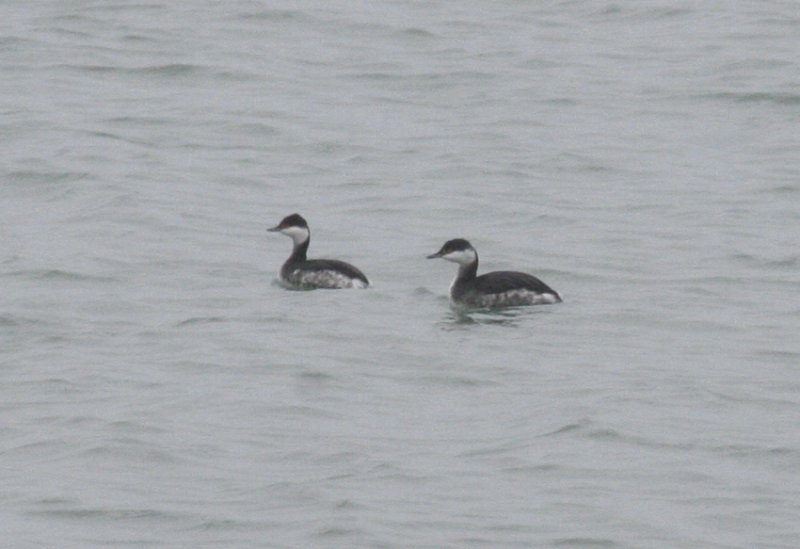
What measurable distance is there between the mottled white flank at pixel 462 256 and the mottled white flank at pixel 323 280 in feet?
2.41

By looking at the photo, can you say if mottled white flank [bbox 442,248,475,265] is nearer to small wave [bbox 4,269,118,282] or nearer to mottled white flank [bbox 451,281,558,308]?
mottled white flank [bbox 451,281,558,308]

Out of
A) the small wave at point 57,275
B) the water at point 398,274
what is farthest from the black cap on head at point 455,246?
the small wave at point 57,275

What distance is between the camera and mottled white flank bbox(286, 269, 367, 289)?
18.0m

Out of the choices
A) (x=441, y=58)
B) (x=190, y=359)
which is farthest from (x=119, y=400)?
(x=441, y=58)

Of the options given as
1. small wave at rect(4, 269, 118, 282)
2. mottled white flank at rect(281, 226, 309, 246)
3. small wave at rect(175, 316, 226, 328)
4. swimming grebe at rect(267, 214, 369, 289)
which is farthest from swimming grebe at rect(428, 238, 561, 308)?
small wave at rect(4, 269, 118, 282)

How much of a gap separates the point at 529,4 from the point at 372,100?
23.5 ft

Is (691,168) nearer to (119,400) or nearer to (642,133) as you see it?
(642,133)

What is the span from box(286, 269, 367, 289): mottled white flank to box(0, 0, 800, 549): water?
0.14 metres

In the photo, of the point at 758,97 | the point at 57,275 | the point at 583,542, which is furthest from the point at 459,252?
the point at 758,97

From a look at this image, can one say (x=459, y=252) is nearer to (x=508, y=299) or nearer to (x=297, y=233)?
(x=508, y=299)

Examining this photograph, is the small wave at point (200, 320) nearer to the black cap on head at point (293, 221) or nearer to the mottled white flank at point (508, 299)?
the mottled white flank at point (508, 299)

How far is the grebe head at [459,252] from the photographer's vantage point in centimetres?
1814

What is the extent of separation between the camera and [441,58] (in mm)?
29172

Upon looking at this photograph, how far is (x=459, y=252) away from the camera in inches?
715
